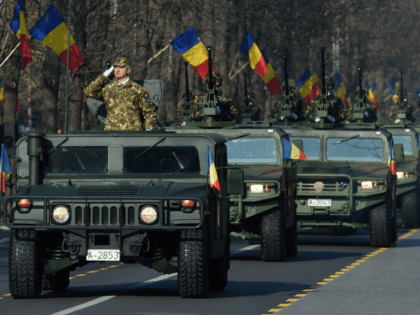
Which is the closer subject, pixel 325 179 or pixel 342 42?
pixel 325 179

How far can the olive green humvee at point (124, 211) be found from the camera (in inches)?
458

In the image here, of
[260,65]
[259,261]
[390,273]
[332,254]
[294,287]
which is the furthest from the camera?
[260,65]

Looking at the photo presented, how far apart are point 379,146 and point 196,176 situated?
913 centimetres

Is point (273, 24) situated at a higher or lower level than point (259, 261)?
higher

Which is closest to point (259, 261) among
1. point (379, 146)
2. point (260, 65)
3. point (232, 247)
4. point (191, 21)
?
point (232, 247)

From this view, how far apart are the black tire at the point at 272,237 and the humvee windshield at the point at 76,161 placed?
4.87 metres

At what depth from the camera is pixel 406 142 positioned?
26547 mm

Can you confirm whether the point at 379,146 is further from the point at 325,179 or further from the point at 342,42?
the point at 342,42

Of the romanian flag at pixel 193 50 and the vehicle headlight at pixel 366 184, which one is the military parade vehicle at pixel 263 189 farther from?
the romanian flag at pixel 193 50

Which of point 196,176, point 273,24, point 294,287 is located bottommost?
point 294,287

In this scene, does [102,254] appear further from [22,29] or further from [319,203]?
[22,29]

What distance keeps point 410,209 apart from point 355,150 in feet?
15.2

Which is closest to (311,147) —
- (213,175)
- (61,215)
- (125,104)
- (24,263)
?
(125,104)

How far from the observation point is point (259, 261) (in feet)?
57.7
